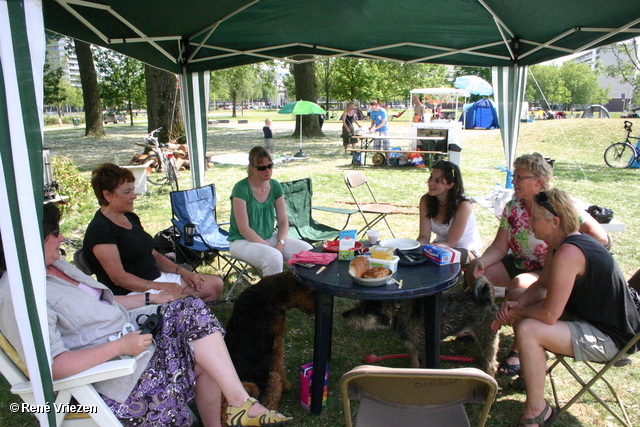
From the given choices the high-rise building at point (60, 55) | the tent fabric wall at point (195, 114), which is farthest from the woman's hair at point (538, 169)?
the high-rise building at point (60, 55)

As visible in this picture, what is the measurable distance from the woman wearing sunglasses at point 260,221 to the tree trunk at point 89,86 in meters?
17.0

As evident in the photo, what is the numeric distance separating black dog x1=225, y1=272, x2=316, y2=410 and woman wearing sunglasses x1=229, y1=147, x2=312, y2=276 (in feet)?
3.13

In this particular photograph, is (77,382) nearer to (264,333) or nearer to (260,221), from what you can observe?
(264,333)

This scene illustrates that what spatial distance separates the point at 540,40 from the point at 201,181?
3950mm

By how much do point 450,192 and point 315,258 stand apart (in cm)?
132

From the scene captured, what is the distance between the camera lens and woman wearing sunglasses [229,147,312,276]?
11.9 ft

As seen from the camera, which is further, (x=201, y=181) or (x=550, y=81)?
(x=550, y=81)

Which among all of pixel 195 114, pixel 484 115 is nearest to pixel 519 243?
pixel 195 114

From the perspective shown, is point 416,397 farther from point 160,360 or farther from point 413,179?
point 413,179

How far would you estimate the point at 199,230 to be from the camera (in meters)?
4.27

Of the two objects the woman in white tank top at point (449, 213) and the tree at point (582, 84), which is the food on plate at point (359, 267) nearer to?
the woman in white tank top at point (449, 213)

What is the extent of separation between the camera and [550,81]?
65688 millimetres

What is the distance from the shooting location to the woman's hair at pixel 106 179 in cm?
285

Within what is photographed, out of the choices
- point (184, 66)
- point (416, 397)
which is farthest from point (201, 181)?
point (416, 397)
